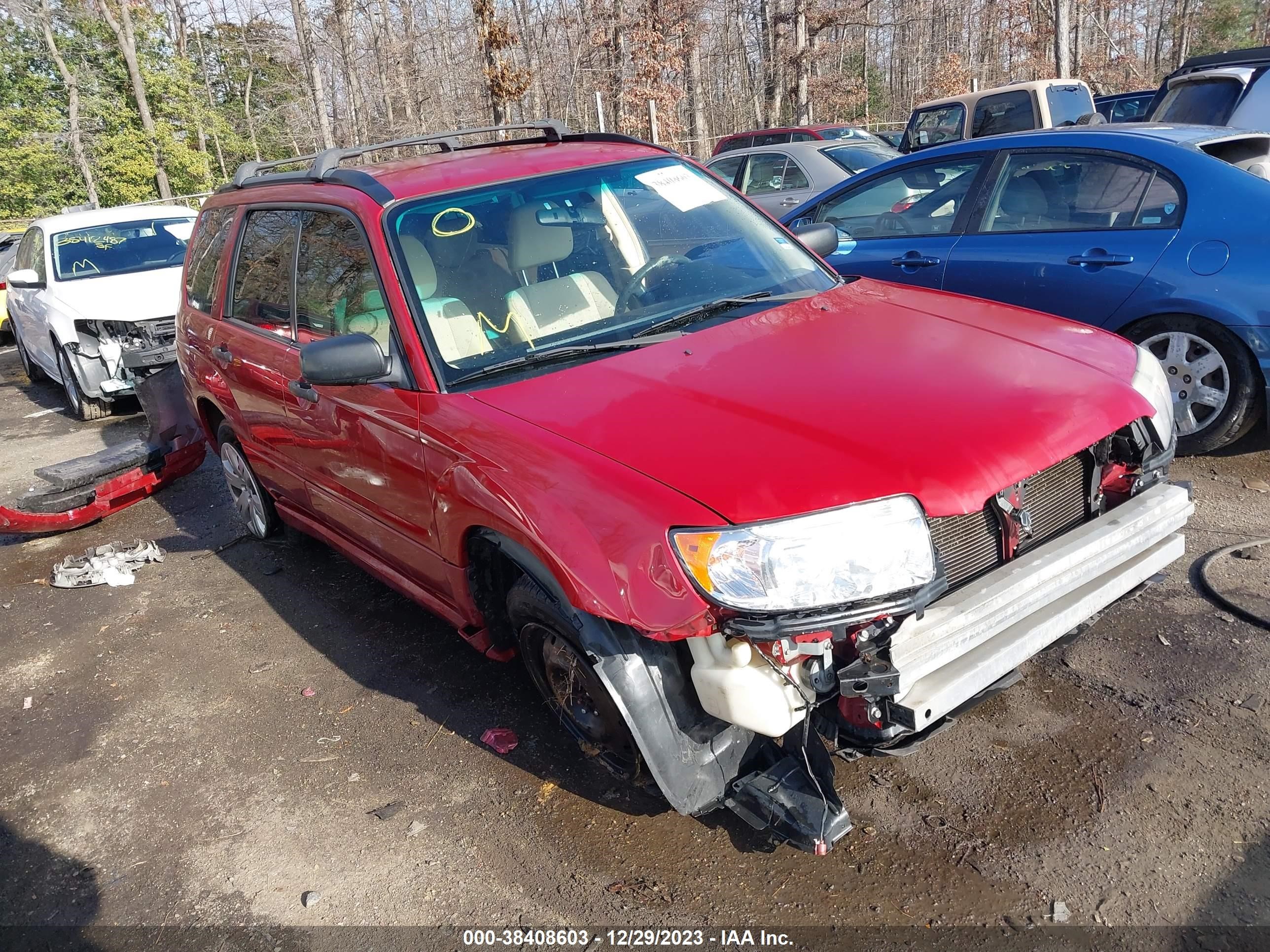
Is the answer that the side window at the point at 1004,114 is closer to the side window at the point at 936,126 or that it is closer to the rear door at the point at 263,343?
the side window at the point at 936,126

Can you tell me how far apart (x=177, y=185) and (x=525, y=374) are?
31.1 meters

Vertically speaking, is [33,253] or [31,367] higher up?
[33,253]

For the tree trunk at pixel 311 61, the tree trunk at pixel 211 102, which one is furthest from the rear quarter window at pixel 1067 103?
the tree trunk at pixel 211 102

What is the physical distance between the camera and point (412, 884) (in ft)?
9.23

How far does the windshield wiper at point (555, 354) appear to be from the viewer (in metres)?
3.09

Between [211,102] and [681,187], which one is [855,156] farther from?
[211,102]

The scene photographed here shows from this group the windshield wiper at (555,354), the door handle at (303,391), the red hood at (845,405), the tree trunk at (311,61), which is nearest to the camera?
the red hood at (845,405)

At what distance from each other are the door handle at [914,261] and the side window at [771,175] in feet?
19.6

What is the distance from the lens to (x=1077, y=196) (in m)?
5.08

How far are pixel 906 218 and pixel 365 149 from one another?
3395 mm

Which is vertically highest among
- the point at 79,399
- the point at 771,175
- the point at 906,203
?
the point at 906,203

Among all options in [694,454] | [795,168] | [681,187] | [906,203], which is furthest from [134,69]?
[694,454]

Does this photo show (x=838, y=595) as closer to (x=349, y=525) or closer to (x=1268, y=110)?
(x=349, y=525)

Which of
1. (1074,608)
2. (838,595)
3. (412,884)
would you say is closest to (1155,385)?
(1074,608)
